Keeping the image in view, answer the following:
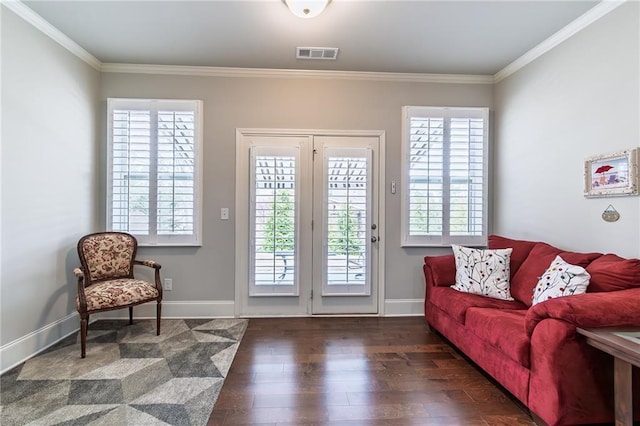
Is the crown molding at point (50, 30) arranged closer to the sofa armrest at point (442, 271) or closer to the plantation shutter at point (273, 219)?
the plantation shutter at point (273, 219)

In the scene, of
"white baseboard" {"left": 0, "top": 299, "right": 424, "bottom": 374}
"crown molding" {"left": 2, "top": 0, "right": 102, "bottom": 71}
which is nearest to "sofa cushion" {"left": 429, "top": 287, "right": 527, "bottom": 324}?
"white baseboard" {"left": 0, "top": 299, "right": 424, "bottom": 374}

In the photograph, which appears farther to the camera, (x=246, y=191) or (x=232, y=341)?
(x=246, y=191)

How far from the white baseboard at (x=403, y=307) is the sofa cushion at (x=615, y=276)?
5.88ft

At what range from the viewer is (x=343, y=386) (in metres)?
2.12

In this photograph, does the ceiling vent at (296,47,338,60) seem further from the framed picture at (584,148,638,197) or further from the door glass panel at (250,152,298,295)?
the framed picture at (584,148,638,197)

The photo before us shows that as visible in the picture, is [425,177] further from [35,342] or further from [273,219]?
[35,342]

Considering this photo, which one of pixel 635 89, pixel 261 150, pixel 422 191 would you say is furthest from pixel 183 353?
pixel 635 89

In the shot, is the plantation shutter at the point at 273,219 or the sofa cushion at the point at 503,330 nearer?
the sofa cushion at the point at 503,330

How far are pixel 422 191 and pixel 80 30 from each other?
3616mm

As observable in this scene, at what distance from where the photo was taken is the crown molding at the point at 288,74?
3344 mm

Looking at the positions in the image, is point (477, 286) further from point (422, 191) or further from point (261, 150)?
point (261, 150)

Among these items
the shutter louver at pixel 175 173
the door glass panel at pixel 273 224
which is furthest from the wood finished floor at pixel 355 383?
the shutter louver at pixel 175 173

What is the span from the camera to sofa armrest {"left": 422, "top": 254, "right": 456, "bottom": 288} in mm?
2986

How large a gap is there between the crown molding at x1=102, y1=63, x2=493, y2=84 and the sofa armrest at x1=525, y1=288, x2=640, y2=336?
8.94 feet
